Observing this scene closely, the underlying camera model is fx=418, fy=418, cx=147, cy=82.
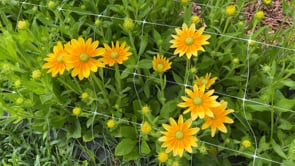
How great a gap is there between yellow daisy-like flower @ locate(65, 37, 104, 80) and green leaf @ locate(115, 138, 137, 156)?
0.37 meters

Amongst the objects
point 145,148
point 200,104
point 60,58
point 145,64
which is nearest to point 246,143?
point 200,104

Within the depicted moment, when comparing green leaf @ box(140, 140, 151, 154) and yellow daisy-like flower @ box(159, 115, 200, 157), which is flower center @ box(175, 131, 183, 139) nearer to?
yellow daisy-like flower @ box(159, 115, 200, 157)

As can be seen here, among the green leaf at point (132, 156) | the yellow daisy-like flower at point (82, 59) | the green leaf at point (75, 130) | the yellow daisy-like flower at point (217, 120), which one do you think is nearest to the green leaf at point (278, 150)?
the yellow daisy-like flower at point (217, 120)

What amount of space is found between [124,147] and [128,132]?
2.2 inches

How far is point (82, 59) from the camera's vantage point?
1.27 metres

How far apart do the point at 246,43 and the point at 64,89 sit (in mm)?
749

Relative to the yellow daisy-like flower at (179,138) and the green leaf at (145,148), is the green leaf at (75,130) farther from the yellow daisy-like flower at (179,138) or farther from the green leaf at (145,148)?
the yellow daisy-like flower at (179,138)

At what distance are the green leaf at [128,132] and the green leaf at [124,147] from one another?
0.06 ft

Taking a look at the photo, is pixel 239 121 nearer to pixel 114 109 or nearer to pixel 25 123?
pixel 114 109

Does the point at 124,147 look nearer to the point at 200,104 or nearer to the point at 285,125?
the point at 200,104

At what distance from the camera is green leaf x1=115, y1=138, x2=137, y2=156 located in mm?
1534

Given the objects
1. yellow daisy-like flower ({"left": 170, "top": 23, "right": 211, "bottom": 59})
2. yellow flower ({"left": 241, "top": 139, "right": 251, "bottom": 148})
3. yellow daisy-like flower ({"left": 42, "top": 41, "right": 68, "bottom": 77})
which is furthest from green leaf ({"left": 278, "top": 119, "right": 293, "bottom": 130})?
yellow daisy-like flower ({"left": 42, "top": 41, "right": 68, "bottom": 77})

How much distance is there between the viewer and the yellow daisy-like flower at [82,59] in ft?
4.16

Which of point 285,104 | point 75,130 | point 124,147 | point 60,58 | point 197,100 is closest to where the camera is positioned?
point 197,100
